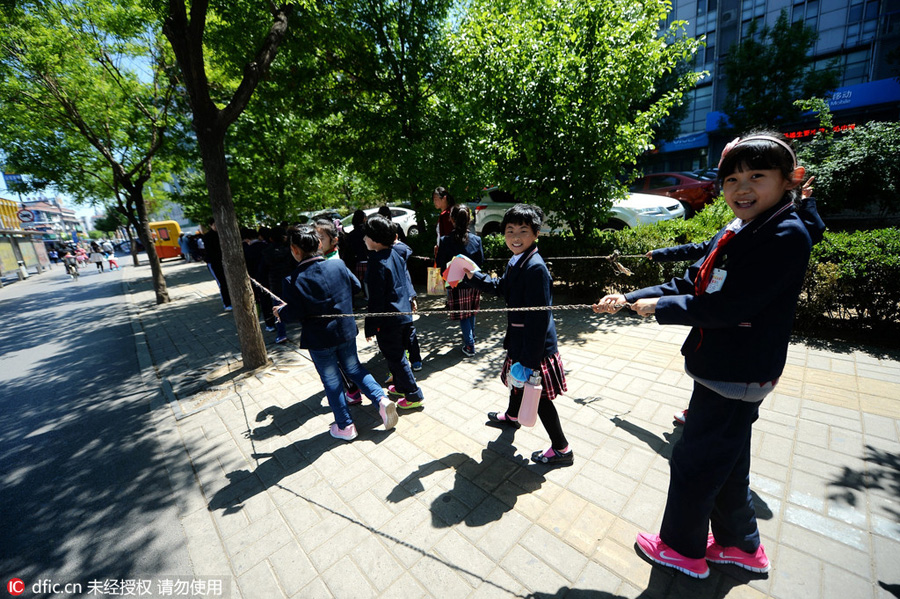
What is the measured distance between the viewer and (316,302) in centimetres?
329

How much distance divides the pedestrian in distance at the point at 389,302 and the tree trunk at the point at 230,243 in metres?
2.45

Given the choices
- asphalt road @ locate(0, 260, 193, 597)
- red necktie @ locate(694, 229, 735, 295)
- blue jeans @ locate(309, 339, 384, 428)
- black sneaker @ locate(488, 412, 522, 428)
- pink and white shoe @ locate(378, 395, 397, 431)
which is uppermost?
red necktie @ locate(694, 229, 735, 295)

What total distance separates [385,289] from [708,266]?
2864 mm

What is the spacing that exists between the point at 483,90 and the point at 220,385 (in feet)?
20.8

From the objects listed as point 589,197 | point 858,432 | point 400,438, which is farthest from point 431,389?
point 589,197

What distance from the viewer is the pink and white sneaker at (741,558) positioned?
78.8 inches

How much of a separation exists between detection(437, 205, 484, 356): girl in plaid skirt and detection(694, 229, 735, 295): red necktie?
114 inches

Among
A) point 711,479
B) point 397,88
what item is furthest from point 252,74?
point 711,479

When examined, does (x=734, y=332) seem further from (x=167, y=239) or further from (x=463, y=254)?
(x=167, y=239)

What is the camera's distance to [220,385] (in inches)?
202

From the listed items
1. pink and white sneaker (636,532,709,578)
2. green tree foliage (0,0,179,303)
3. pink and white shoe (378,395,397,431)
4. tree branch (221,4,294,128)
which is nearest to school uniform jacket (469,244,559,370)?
pink and white sneaker (636,532,709,578)

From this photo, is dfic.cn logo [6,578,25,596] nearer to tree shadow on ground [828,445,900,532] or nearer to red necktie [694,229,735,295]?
red necktie [694,229,735,295]

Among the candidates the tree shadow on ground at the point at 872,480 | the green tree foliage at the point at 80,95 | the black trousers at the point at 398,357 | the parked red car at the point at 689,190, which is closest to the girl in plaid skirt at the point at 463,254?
the black trousers at the point at 398,357

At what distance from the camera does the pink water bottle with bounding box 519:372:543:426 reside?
2.60m
